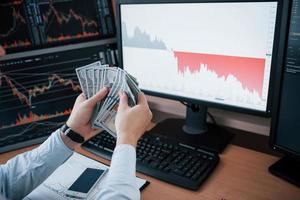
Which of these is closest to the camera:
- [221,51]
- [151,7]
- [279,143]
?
[279,143]

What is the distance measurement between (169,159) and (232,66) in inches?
12.8

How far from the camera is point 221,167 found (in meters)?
0.94

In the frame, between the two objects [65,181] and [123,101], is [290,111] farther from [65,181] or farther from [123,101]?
[65,181]

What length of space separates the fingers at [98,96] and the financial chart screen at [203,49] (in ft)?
1.04

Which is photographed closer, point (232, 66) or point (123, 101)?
point (123, 101)

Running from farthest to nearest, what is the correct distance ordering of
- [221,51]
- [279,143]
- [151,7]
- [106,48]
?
[106,48] < [151,7] < [221,51] < [279,143]

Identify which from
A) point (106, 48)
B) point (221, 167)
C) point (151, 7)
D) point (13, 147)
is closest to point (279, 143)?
point (221, 167)

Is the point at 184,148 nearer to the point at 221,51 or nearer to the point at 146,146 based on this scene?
the point at 146,146

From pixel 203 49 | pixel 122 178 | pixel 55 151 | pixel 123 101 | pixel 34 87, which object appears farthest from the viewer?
pixel 34 87

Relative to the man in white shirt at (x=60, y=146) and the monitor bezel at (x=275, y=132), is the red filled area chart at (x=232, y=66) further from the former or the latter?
the man in white shirt at (x=60, y=146)

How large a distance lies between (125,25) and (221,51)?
1.24 feet

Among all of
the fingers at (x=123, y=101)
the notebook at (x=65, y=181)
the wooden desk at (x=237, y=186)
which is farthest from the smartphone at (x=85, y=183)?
the fingers at (x=123, y=101)

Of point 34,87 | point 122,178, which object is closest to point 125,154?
point 122,178

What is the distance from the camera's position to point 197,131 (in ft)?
3.72
